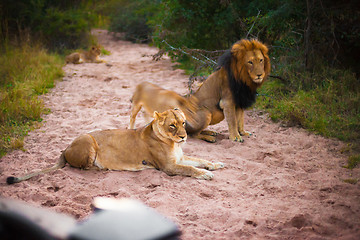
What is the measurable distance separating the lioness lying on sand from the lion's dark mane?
58.4 inches

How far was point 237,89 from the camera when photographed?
16.0 feet

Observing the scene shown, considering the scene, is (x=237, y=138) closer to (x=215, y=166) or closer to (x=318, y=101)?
(x=215, y=166)

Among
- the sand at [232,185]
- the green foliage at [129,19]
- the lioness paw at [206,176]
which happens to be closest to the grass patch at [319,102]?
the sand at [232,185]

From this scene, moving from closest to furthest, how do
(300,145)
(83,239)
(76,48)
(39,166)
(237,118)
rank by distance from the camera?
(83,239) → (39,166) → (300,145) → (237,118) → (76,48)

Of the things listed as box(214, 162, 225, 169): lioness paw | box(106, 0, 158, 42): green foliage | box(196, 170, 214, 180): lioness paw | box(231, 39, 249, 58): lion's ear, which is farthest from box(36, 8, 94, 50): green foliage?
box(196, 170, 214, 180): lioness paw

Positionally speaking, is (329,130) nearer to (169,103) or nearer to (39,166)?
(169,103)

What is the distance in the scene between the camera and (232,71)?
16.0ft

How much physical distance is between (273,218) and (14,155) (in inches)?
133

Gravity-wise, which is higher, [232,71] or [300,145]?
[232,71]

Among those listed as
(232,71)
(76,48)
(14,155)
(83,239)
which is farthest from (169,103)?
(76,48)

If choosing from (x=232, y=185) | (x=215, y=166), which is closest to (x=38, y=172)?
(x=215, y=166)

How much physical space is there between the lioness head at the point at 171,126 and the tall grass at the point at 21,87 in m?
2.19

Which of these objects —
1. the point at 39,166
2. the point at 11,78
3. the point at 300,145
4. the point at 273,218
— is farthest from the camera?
the point at 11,78

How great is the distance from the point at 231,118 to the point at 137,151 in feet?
5.91
